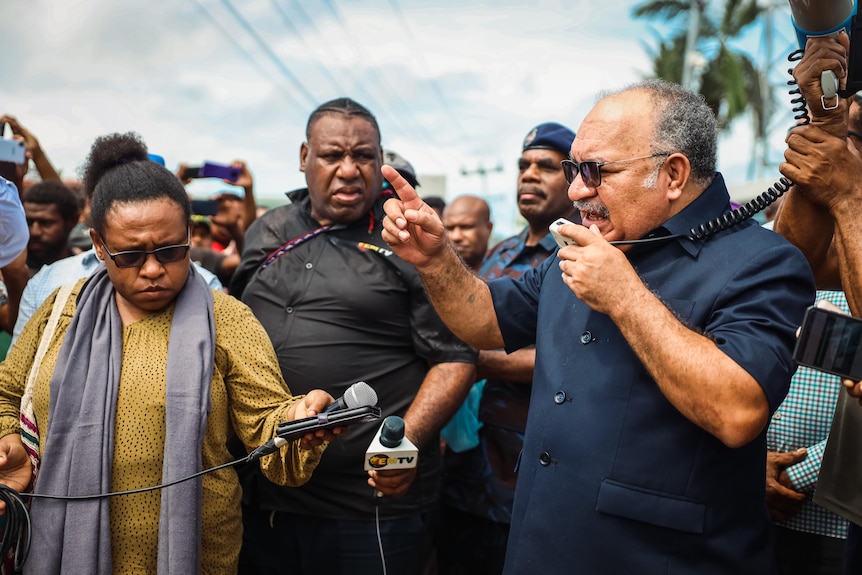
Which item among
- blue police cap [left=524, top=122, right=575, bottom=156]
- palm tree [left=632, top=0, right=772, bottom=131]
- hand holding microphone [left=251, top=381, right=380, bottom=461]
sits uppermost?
palm tree [left=632, top=0, right=772, bottom=131]

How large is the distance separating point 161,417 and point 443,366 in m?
1.21

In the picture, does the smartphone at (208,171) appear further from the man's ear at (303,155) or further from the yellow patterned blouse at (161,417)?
the yellow patterned blouse at (161,417)

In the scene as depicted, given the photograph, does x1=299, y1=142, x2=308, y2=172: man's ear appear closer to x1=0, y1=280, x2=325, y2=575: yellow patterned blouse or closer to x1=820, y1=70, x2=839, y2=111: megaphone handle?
x1=0, y1=280, x2=325, y2=575: yellow patterned blouse

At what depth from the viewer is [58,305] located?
2814mm

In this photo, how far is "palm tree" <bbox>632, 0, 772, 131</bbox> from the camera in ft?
77.7

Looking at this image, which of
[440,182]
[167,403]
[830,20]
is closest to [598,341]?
[830,20]

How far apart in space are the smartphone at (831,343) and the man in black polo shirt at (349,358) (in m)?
1.69

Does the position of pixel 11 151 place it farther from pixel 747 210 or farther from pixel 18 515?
pixel 747 210

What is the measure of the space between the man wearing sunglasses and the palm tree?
22367 millimetres

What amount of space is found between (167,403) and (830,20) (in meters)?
2.28

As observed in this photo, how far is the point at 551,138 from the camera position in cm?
454

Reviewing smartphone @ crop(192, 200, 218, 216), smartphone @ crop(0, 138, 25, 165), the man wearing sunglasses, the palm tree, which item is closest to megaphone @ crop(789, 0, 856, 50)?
the man wearing sunglasses

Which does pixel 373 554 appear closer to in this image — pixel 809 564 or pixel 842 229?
pixel 809 564

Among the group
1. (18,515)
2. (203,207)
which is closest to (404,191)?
(18,515)
